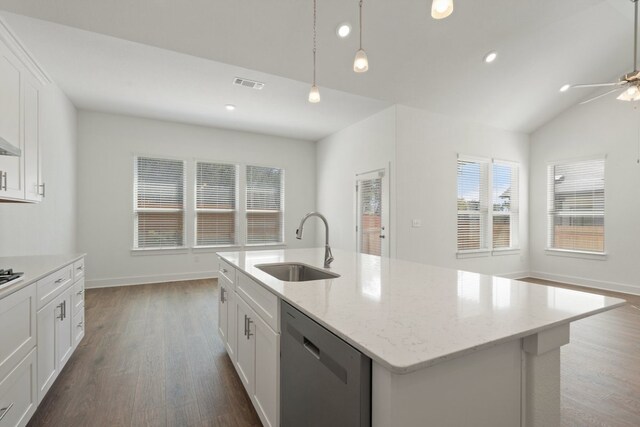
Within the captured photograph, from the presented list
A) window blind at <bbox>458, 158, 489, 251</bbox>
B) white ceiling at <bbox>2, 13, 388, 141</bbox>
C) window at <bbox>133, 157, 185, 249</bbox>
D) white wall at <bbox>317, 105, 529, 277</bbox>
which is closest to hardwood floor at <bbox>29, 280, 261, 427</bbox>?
window at <bbox>133, 157, 185, 249</bbox>

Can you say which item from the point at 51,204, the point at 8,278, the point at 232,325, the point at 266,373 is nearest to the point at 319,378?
the point at 266,373

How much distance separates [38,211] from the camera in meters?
3.47

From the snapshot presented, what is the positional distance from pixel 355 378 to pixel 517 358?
609 millimetres

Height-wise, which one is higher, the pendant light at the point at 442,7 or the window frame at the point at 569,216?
the pendant light at the point at 442,7

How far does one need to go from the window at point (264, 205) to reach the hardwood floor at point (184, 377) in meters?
2.90

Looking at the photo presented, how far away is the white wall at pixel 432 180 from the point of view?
4.97m

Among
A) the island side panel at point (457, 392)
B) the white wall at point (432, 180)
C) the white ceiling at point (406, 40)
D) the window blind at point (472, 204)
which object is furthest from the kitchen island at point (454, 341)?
the window blind at point (472, 204)

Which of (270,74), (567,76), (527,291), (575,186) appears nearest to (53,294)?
(527,291)

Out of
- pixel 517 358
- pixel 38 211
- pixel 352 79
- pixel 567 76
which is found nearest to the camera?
pixel 517 358

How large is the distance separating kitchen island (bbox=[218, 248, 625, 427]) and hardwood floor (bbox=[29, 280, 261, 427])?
0.78m

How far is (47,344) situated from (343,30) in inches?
149

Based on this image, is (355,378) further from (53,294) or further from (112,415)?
(53,294)

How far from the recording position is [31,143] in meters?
2.66

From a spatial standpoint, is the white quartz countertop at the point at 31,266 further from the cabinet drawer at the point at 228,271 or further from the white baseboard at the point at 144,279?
the white baseboard at the point at 144,279
